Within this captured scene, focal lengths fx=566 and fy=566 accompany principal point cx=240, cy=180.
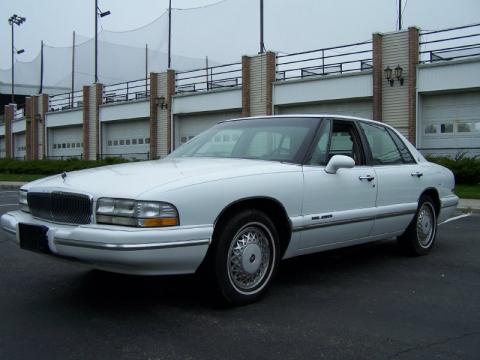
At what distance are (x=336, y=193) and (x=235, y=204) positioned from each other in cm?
116

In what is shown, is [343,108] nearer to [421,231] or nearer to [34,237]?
[421,231]

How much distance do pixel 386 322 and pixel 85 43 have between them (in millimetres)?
50615

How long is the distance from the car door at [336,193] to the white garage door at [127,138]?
2910cm

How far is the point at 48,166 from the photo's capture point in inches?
1217

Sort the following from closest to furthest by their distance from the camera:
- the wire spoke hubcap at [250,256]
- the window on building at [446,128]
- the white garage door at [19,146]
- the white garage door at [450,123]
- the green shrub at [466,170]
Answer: the wire spoke hubcap at [250,256], the green shrub at [466,170], the white garage door at [450,123], the window on building at [446,128], the white garage door at [19,146]

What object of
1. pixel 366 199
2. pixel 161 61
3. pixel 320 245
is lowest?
pixel 320 245

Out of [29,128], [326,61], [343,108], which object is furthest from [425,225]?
[29,128]

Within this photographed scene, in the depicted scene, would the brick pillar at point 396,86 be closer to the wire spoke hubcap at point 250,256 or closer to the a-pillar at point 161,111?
the a-pillar at point 161,111

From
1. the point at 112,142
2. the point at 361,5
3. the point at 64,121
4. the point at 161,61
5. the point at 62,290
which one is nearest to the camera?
the point at 62,290

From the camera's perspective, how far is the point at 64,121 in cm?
4028

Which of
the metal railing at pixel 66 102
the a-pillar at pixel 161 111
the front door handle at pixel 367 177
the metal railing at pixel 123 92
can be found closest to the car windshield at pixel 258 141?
the front door handle at pixel 367 177

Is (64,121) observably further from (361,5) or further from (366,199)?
(366,199)

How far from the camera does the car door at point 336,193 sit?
4777 mm

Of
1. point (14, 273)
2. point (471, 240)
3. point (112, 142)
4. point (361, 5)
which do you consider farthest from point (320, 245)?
point (112, 142)
